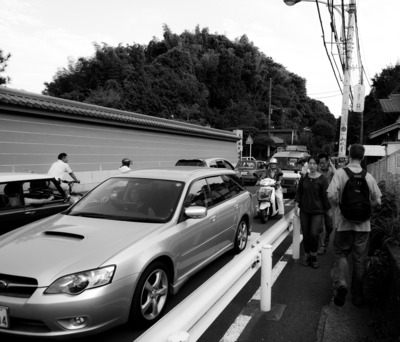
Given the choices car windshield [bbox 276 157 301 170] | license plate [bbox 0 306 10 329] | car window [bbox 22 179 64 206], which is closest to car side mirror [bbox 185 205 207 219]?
license plate [bbox 0 306 10 329]

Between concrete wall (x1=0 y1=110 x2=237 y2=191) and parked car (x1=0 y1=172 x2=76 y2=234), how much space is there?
19.6 ft

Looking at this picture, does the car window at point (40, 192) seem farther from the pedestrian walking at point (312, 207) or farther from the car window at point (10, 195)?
the pedestrian walking at point (312, 207)

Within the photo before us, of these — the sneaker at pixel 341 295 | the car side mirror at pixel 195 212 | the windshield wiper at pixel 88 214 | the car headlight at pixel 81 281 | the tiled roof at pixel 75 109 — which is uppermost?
the tiled roof at pixel 75 109

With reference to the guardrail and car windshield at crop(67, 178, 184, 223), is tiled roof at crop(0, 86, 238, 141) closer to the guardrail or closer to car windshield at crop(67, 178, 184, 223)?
car windshield at crop(67, 178, 184, 223)

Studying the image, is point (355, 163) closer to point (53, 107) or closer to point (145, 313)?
point (145, 313)

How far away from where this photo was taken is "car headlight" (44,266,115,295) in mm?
2801

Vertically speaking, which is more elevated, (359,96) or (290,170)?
(359,96)

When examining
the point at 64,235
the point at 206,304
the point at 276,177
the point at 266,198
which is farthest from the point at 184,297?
the point at 276,177

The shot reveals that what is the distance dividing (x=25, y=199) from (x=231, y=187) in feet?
10.3

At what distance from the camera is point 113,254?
3.08m

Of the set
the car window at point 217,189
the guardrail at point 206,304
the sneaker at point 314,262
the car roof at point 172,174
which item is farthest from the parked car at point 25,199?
the sneaker at point 314,262

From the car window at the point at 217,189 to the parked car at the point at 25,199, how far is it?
2.48 meters

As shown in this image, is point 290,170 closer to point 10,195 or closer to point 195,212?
point 195,212

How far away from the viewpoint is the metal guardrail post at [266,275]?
358cm
